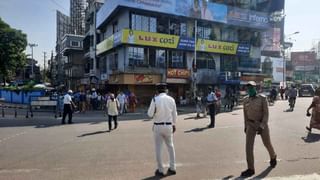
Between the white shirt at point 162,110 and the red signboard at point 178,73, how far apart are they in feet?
90.3

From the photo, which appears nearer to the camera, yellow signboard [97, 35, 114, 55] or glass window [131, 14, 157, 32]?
glass window [131, 14, 157, 32]

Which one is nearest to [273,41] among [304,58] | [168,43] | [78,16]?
[304,58]

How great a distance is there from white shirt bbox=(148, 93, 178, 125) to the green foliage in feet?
180

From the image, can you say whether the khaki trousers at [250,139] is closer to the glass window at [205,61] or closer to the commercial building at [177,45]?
the commercial building at [177,45]

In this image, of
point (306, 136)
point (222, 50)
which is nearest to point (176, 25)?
point (222, 50)

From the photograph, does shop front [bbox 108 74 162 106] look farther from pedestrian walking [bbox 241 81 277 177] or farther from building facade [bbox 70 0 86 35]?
building facade [bbox 70 0 86 35]

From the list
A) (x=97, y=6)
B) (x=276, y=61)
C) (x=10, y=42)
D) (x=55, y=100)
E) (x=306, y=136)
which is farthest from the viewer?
(x=276, y=61)

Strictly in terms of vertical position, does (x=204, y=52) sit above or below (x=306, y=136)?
above

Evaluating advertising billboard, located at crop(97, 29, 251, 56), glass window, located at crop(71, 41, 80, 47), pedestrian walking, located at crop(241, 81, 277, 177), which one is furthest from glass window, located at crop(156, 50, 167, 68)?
glass window, located at crop(71, 41, 80, 47)

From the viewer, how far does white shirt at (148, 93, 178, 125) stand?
7559mm

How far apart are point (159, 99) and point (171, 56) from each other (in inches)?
1152

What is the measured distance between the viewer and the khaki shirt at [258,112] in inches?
299

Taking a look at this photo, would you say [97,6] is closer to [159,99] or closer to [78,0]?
[78,0]

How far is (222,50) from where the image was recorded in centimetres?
3988
